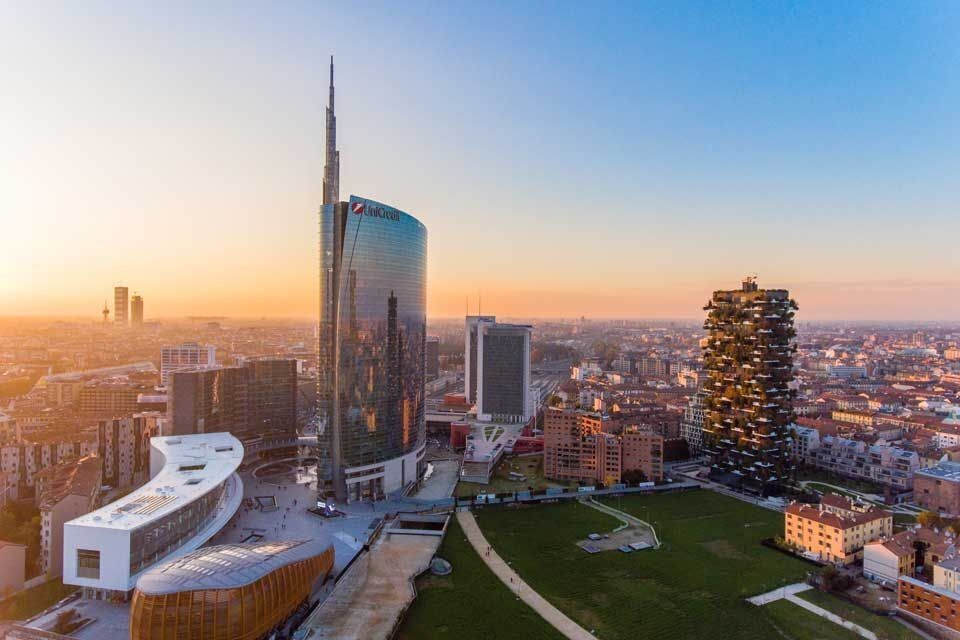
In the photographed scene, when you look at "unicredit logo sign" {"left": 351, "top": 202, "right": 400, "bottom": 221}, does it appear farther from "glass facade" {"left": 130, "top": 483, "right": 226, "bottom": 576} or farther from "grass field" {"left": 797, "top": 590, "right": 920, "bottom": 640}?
"grass field" {"left": 797, "top": 590, "right": 920, "bottom": 640}

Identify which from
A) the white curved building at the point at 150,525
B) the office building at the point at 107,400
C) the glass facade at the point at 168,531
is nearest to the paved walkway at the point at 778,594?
the white curved building at the point at 150,525

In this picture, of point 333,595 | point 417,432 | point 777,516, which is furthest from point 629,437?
point 333,595

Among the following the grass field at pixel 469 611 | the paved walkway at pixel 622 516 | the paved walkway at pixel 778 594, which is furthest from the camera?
the paved walkway at pixel 622 516

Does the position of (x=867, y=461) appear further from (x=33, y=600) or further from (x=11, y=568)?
(x=11, y=568)

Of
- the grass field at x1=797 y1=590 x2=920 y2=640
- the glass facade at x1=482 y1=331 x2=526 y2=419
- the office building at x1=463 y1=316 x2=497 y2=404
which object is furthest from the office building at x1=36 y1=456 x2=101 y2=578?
the office building at x1=463 y1=316 x2=497 y2=404

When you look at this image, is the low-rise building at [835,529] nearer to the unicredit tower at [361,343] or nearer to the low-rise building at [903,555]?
the low-rise building at [903,555]

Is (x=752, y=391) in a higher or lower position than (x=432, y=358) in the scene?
higher

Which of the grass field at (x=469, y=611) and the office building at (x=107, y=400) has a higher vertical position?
the office building at (x=107, y=400)

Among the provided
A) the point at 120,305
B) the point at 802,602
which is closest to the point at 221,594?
the point at 802,602
